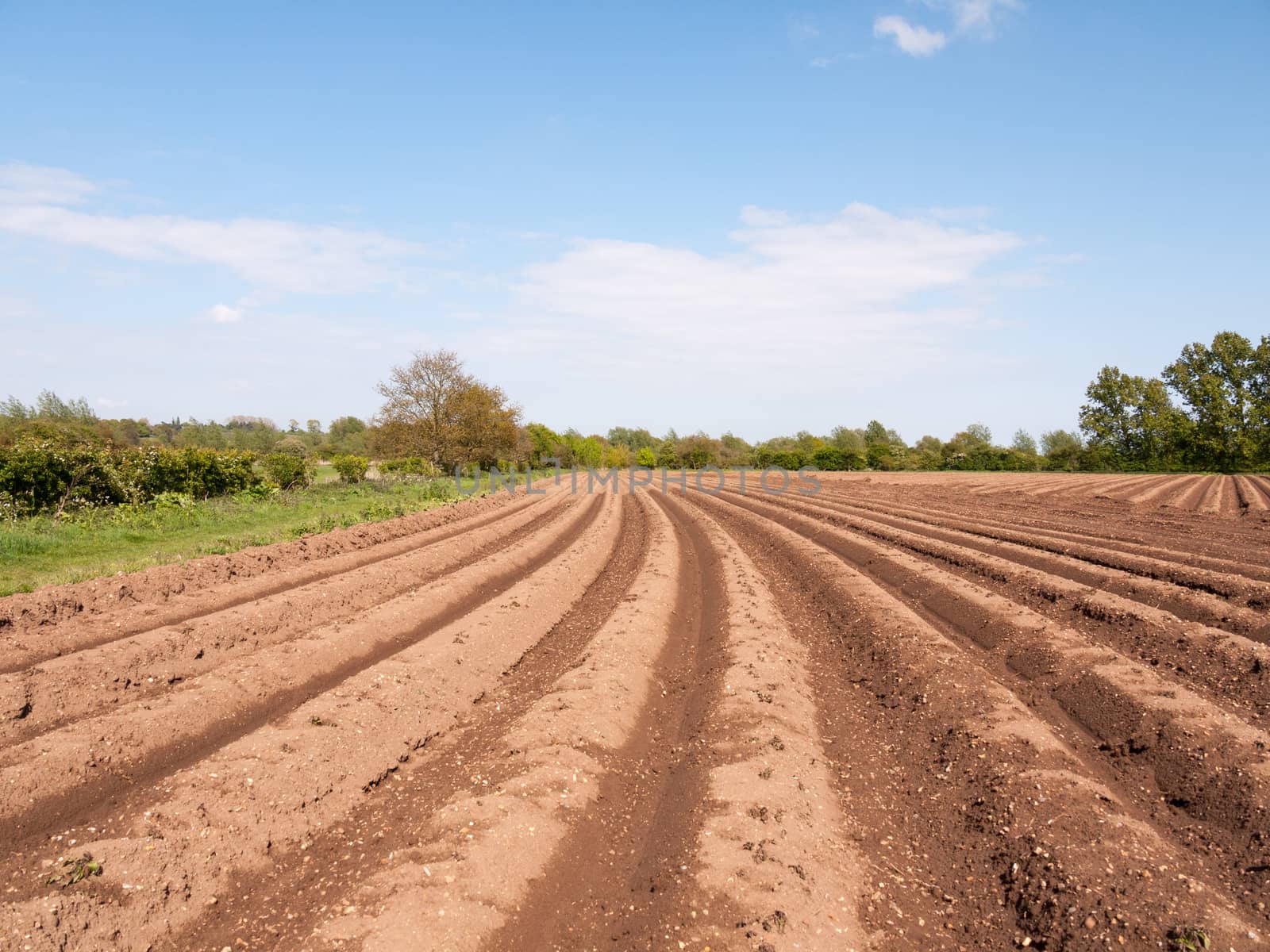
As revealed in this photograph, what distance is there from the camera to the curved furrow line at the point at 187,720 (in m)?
5.42

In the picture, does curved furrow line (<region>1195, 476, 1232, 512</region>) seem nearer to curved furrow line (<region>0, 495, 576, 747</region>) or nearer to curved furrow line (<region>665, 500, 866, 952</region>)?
curved furrow line (<region>665, 500, 866, 952</region>)

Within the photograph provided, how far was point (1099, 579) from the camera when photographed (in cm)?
1277

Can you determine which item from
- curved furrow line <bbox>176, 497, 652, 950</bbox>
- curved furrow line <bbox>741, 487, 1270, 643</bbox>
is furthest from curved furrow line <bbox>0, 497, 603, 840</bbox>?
curved furrow line <bbox>741, 487, 1270, 643</bbox>

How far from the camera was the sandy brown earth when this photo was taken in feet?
13.9

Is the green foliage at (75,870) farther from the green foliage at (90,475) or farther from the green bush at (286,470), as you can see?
the green bush at (286,470)

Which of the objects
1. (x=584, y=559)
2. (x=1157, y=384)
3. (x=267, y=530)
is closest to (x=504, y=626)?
Result: (x=584, y=559)

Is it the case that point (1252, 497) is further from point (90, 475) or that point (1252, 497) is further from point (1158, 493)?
point (90, 475)

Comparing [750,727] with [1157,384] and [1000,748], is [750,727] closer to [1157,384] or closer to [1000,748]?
[1000,748]

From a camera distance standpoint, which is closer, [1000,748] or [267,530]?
[1000,748]

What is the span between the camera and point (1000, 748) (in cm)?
638

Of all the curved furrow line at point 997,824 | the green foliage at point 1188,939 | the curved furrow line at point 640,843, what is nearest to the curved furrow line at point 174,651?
the curved furrow line at point 640,843

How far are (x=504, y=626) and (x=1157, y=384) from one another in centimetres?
9401

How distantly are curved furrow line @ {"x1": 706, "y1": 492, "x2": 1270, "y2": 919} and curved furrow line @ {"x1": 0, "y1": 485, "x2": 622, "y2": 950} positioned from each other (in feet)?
22.0

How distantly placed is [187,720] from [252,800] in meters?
2.03
